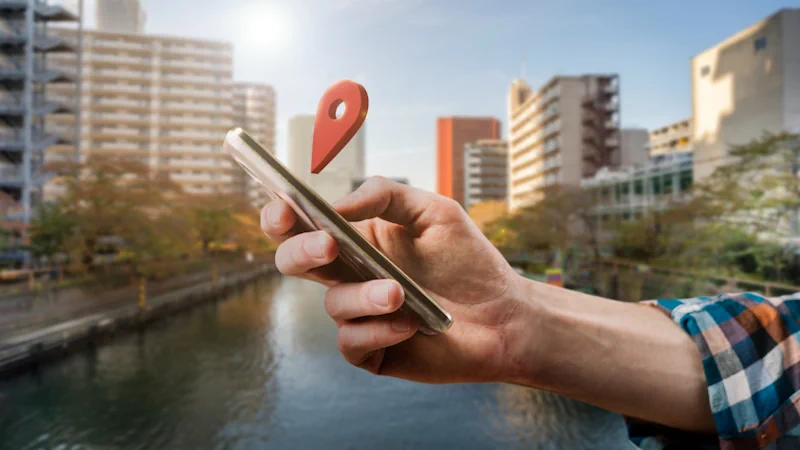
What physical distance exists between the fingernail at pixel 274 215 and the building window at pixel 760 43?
13.3 meters

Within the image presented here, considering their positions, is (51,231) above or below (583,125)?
below

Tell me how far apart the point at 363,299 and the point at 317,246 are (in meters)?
0.05

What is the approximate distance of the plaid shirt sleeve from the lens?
51 centimetres

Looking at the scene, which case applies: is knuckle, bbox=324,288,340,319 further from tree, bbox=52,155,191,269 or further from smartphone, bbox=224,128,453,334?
tree, bbox=52,155,191,269

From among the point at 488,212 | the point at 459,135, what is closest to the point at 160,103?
the point at 488,212

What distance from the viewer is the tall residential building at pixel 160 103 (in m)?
24.8

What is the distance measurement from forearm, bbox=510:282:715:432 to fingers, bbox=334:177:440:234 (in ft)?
0.50

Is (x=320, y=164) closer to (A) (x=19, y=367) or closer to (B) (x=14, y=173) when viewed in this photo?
(A) (x=19, y=367)

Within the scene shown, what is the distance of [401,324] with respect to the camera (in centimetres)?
39

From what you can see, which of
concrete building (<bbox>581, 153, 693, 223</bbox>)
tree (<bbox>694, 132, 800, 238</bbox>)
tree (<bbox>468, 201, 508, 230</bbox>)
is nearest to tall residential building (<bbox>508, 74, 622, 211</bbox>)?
tree (<bbox>468, 201, 508, 230</bbox>)

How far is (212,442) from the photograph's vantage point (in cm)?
662

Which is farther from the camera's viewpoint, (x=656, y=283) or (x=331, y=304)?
(x=656, y=283)

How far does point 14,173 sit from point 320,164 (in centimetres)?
1490

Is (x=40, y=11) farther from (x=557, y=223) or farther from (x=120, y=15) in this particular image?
(x=120, y=15)
